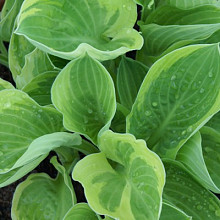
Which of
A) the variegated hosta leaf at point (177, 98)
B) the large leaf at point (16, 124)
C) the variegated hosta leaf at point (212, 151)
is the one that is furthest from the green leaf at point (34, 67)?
the variegated hosta leaf at point (212, 151)

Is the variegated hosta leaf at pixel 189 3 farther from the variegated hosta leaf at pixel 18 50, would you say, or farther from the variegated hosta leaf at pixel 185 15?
the variegated hosta leaf at pixel 18 50

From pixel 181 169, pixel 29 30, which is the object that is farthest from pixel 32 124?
pixel 181 169

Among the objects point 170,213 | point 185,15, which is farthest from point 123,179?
point 185,15

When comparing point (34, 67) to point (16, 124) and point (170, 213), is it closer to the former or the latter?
point (16, 124)

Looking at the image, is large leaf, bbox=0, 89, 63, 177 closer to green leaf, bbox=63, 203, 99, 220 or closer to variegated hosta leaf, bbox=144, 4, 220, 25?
green leaf, bbox=63, 203, 99, 220

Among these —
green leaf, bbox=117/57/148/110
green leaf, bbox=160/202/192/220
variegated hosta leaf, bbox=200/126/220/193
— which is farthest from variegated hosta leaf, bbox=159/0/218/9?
green leaf, bbox=160/202/192/220

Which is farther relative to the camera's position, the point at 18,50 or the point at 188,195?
the point at 18,50

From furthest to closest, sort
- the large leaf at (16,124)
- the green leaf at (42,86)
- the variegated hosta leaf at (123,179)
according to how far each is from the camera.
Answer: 1. the green leaf at (42,86)
2. the large leaf at (16,124)
3. the variegated hosta leaf at (123,179)
